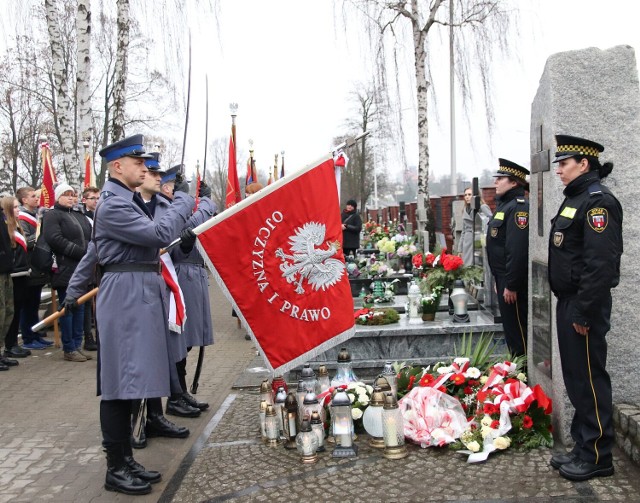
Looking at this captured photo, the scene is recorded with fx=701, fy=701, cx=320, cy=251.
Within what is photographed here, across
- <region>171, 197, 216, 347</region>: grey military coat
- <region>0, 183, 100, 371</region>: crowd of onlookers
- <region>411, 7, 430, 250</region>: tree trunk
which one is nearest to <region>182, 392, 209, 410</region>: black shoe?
<region>171, 197, 216, 347</region>: grey military coat

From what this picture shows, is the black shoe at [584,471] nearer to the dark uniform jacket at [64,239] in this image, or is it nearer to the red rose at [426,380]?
the red rose at [426,380]

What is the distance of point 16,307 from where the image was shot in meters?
9.31

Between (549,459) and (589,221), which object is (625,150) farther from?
(549,459)

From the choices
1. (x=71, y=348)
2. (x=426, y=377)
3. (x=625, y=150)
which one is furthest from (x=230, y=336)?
(x=625, y=150)

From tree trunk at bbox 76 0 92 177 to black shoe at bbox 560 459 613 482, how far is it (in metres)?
11.5

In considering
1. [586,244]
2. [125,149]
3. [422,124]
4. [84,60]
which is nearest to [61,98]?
[84,60]

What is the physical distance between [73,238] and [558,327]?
651 cm

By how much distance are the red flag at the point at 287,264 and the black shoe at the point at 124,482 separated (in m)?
1.12

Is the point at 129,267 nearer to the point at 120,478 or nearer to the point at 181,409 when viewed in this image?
the point at 120,478

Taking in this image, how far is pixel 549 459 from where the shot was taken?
4598 mm

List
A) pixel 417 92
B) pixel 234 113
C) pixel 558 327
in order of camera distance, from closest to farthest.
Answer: pixel 558 327 < pixel 234 113 < pixel 417 92

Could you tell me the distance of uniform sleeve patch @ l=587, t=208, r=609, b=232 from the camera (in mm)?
4074

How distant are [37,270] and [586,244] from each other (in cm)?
733

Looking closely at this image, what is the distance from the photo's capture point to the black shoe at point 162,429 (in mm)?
5688
